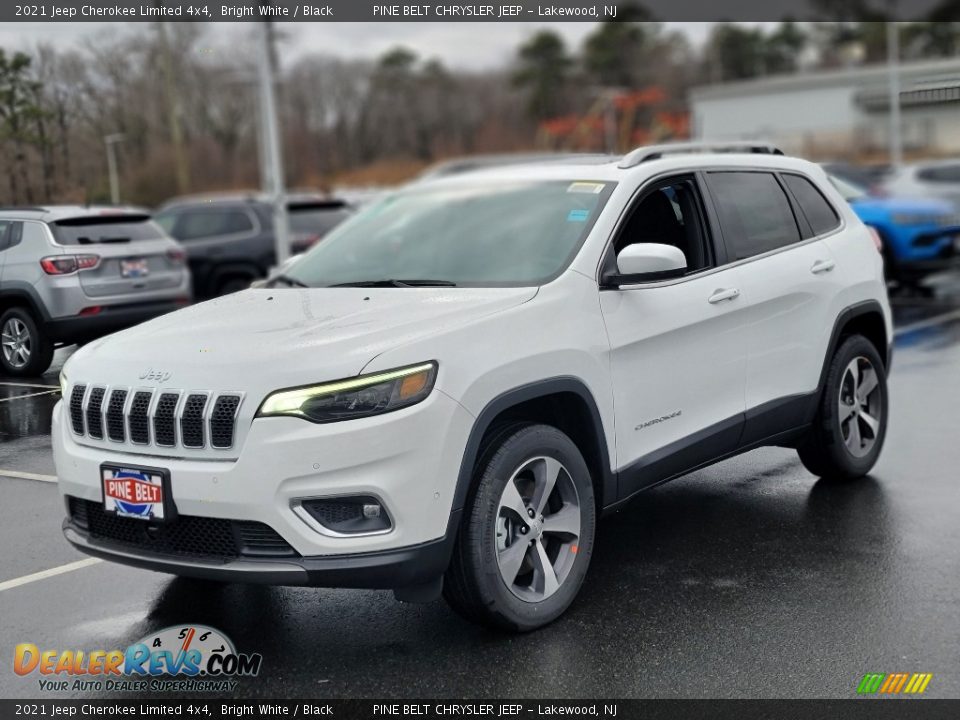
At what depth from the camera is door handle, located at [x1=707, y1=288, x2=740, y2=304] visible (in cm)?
534

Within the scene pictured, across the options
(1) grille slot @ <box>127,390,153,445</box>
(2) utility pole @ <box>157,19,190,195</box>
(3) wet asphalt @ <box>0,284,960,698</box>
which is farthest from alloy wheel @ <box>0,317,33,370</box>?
(1) grille slot @ <box>127,390,153,445</box>

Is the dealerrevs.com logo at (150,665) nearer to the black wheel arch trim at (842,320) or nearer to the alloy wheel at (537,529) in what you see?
the alloy wheel at (537,529)

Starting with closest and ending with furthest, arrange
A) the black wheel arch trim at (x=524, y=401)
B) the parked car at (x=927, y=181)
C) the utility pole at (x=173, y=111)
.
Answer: the black wheel arch trim at (x=524, y=401)
the utility pole at (x=173, y=111)
the parked car at (x=927, y=181)

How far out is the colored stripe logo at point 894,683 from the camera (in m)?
3.90

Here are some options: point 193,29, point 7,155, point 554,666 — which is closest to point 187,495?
point 554,666

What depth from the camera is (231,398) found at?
3.94 metres

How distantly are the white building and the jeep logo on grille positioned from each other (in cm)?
6194

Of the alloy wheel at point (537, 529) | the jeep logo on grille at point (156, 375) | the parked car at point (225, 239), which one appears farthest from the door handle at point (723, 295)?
the parked car at point (225, 239)

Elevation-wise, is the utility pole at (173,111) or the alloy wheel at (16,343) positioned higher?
the utility pole at (173,111)

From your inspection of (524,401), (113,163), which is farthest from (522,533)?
(113,163)

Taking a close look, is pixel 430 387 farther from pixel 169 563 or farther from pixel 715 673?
pixel 715 673

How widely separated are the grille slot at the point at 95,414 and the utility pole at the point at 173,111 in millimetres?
9126

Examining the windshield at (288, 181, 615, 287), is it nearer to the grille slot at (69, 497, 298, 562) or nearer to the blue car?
the grille slot at (69, 497, 298, 562)

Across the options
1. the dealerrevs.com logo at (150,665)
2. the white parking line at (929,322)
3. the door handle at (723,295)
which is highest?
the door handle at (723,295)
